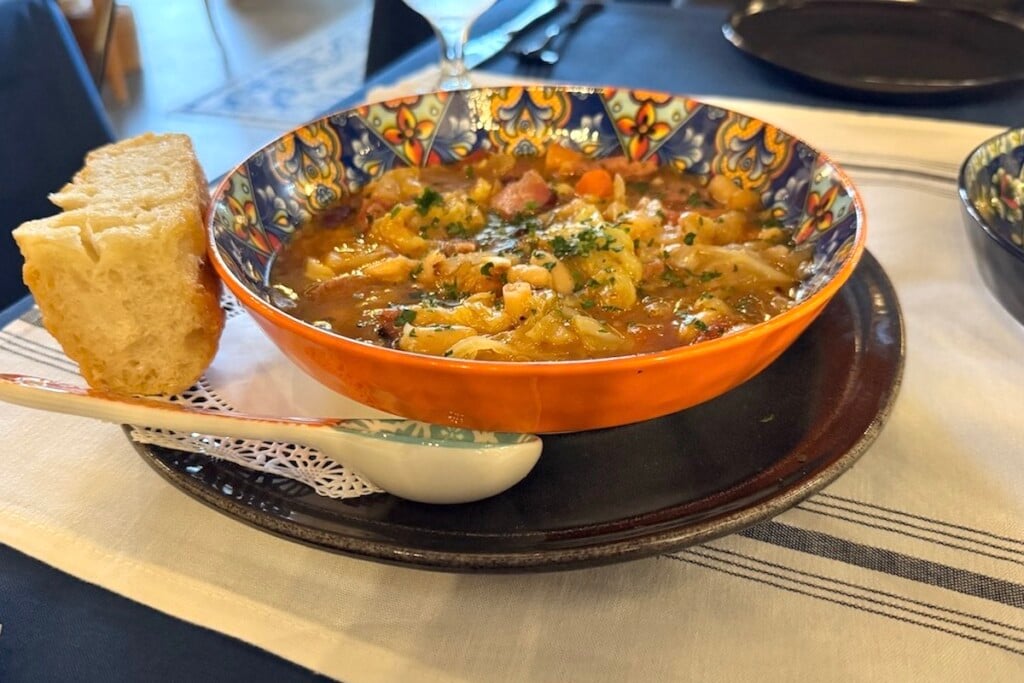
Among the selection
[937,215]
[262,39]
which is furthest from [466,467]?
[262,39]

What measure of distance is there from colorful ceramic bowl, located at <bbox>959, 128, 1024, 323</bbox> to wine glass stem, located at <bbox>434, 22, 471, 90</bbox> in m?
1.36

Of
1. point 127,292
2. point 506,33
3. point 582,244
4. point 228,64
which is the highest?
point 127,292

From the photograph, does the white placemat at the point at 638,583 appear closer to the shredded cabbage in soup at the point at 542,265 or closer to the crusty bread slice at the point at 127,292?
the crusty bread slice at the point at 127,292

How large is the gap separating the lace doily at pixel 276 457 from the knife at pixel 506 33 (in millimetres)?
1839

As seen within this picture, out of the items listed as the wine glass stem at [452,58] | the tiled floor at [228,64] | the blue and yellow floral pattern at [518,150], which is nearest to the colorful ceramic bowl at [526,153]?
the blue and yellow floral pattern at [518,150]

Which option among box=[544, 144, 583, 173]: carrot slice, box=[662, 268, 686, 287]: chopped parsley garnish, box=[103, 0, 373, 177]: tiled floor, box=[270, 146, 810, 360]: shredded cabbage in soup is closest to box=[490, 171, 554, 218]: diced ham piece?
box=[270, 146, 810, 360]: shredded cabbage in soup

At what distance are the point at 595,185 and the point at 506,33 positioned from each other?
140cm

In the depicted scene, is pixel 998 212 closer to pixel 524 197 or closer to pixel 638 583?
pixel 524 197

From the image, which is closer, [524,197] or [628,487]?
[628,487]

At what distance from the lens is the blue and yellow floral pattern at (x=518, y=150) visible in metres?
1.35

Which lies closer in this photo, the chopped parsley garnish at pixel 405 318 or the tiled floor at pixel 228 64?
the chopped parsley garnish at pixel 405 318

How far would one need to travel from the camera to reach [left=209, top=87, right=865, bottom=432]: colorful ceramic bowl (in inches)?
37.5

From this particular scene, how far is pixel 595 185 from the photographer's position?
65.7 inches

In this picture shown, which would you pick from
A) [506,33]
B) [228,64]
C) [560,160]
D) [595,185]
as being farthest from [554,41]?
[228,64]
